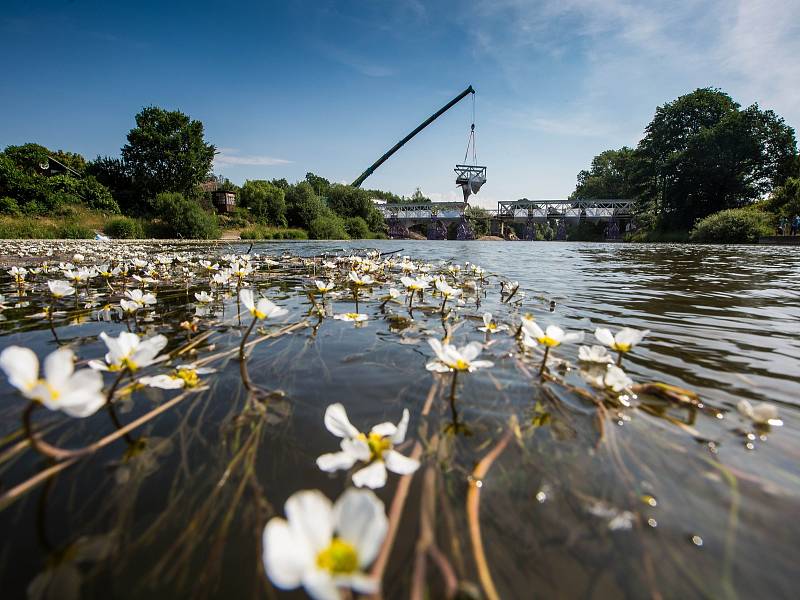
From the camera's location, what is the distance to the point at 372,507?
59 cm

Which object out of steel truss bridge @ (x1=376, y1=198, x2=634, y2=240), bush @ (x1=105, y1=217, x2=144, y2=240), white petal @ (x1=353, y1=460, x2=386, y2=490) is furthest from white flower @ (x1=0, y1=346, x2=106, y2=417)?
steel truss bridge @ (x1=376, y1=198, x2=634, y2=240)

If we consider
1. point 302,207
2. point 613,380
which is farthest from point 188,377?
point 302,207

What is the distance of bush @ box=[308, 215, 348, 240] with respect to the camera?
3928 centimetres

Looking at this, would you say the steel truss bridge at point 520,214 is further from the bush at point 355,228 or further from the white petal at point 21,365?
the white petal at point 21,365

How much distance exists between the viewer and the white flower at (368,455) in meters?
0.94

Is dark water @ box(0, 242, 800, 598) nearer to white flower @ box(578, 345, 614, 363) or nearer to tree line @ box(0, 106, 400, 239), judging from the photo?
white flower @ box(578, 345, 614, 363)

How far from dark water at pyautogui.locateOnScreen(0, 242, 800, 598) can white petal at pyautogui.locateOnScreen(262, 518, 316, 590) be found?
0.22 m

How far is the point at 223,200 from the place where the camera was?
4512 cm

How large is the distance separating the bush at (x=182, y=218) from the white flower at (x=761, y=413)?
33947 mm

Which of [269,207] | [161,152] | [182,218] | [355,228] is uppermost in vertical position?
[161,152]

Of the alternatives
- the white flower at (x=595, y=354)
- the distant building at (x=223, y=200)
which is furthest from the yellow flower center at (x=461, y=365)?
the distant building at (x=223, y=200)

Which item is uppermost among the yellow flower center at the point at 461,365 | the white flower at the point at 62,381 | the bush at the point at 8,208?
the bush at the point at 8,208

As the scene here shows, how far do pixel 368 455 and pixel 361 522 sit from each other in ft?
1.24

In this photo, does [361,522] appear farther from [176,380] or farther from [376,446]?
[176,380]
